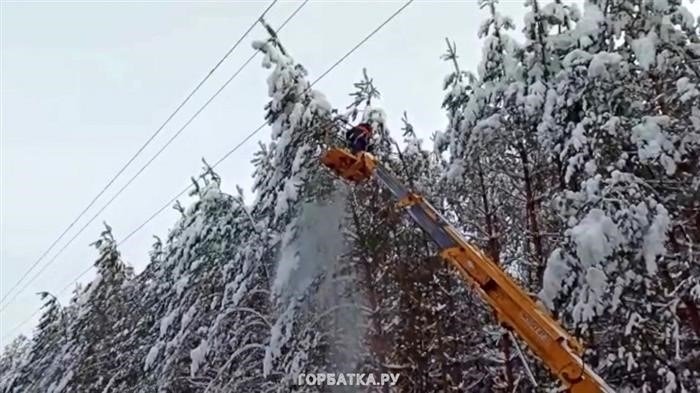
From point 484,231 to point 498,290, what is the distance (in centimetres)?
377

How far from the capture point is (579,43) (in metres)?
7.25

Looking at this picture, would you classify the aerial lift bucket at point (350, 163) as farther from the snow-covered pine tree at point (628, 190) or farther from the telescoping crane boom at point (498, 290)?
the snow-covered pine tree at point (628, 190)

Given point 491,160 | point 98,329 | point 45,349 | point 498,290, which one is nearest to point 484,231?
point 491,160

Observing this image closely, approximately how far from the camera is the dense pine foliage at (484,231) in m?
6.38

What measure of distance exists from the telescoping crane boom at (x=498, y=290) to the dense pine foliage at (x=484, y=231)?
0.58 metres

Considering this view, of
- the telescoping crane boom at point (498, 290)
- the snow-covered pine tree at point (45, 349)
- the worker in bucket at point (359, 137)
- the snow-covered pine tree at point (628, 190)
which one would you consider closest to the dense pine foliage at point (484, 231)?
the snow-covered pine tree at point (628, 190)

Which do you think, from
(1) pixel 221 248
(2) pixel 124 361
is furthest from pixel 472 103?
(2) pixel 124 361

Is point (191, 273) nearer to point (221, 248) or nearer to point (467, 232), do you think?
point (221, 248)

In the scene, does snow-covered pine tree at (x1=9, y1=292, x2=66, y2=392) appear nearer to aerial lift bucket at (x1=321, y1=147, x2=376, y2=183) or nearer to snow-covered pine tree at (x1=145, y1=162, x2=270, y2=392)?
snow-covered pine tree at (x1=145, y1=162, x2=270, y2=392)

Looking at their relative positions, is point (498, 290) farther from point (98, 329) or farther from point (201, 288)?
point (98, 329)

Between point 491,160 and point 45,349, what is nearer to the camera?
point 491,160

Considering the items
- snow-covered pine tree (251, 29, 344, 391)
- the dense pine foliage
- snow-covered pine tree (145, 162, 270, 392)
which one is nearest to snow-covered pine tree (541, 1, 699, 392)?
the dense pine foliage

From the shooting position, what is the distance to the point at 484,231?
908 centimetres

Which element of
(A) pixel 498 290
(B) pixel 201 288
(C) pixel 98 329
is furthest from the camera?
(C) pixel 98 329
